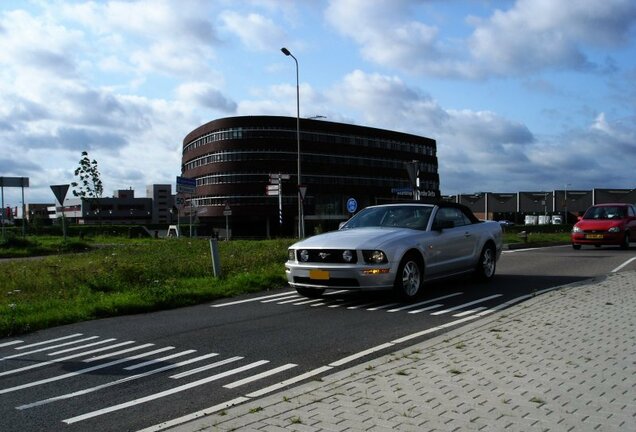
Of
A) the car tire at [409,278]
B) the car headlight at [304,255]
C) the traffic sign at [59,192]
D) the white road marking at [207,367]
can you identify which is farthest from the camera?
the traffic sign at [59,192]

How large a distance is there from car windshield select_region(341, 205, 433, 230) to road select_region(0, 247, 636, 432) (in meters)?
1.25

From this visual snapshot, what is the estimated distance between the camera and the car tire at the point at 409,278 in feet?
29.7

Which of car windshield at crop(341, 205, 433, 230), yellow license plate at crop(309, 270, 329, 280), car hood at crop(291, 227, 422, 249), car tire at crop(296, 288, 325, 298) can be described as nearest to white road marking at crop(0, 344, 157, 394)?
yellow license plate at crop(309, 270, 329, 280)

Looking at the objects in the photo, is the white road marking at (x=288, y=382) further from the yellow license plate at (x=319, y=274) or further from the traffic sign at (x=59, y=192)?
the traffic sign at (x=59, y=192)

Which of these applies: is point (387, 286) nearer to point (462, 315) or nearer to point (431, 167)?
point (462, 315)

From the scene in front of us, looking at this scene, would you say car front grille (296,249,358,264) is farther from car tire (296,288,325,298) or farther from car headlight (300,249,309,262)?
car tire (296,288,325,298)

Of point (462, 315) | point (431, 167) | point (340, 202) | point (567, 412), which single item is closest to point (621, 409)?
point (567, 412)

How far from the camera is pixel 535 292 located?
1019cm

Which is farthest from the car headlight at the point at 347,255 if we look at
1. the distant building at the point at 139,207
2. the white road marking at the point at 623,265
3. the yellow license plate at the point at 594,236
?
the distant building at the point at 139,207

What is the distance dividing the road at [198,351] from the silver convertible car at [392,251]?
1.39ft

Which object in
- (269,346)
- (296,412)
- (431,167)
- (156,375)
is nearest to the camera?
(296,412)

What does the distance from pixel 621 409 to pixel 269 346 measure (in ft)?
11.8

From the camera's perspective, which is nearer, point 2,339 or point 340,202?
point 2,339

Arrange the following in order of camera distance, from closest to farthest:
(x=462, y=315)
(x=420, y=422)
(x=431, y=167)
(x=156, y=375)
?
(x=420, y=422) → (x=156, y=375) → (x=462, y=315) → (x=431, y=167)
